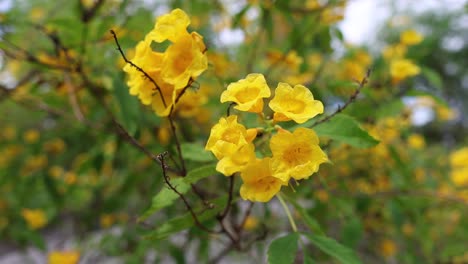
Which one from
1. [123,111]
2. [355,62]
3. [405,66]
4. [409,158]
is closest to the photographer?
[123,111]

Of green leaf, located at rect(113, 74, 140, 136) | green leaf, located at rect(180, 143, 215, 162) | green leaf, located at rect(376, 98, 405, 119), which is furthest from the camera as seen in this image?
green leaf, located at rect(376, 98, 405, 119)

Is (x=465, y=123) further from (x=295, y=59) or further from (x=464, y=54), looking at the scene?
(x=295, y=59)

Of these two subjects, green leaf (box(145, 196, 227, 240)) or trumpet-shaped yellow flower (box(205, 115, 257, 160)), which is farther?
green leaf (box(145, 196, 227, 240))

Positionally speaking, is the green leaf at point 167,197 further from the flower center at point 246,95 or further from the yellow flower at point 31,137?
the yellow flower at point 31,137

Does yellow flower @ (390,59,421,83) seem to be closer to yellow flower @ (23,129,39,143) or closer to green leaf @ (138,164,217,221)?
green leaf @ (138,164,217,221)

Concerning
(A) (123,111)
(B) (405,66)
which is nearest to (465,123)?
(B) (405,66)

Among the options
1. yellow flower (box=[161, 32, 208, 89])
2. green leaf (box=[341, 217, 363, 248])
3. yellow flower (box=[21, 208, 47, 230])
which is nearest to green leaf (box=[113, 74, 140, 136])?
yellow flower (box=[161, 32, 208, 89])
